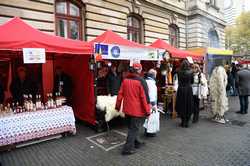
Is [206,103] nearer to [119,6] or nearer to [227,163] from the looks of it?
[227,163]

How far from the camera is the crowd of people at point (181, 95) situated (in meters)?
4.70

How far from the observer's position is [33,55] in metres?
5.19

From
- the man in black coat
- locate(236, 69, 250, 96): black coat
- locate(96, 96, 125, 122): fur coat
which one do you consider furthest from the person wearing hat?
locate(236, 69, 250, 96): black coat

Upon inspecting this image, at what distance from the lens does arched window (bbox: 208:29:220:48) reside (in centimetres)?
2143

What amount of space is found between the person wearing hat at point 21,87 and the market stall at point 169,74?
188 inches

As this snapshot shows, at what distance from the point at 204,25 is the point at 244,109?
12661 millimetres

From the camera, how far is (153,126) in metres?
5.90

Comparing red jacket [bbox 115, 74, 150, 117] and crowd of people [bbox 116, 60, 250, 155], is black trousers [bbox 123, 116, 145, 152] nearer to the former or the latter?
crowd of people [bbox 116, 60, 250, 155]

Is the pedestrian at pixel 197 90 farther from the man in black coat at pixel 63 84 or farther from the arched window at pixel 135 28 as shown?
the arched window at pixel 135 28

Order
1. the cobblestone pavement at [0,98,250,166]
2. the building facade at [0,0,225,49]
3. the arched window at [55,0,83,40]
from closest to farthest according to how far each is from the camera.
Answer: the cobblestone pavement at [0,98,250,166], the building facade at [0,0,225,49], the arched window at [55,0,83,40]

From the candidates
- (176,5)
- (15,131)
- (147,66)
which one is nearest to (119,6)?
(147,66)

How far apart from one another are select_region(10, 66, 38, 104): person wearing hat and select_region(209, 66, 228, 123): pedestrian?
5868 mm

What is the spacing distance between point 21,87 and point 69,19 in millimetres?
4878

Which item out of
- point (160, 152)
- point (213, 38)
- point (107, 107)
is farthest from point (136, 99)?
point (213, 38)
